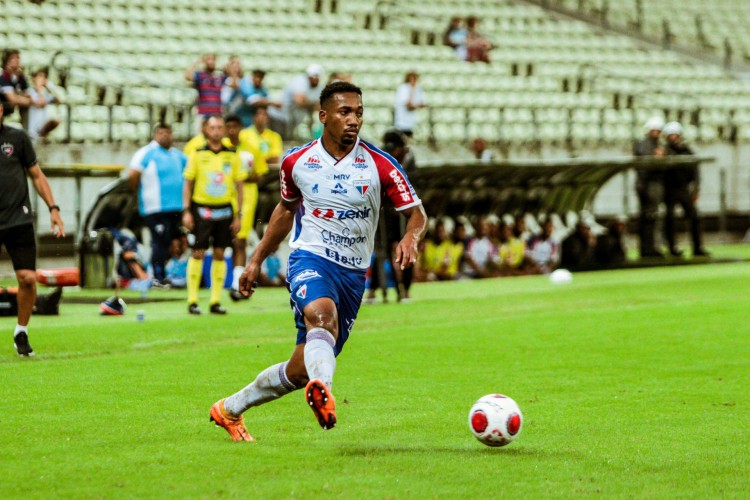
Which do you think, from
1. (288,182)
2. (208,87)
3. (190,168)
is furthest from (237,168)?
(288,182)

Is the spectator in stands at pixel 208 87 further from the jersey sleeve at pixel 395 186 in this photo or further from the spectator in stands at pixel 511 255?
the jersey sleeve at pixel 395 186

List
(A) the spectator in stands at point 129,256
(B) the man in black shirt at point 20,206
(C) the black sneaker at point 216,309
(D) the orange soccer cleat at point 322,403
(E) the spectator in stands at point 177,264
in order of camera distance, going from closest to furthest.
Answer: (D) the orange soccer cleat at point 322,403 → (B) the man in black shirt at point 20,206 → (C) the black sneaker at point 216,309 → (A) the spectator in stands at point 129,256 → (E) the spectator in stands at point 177,264

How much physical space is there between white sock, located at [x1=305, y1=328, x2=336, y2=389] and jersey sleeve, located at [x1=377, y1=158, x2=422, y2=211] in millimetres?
886

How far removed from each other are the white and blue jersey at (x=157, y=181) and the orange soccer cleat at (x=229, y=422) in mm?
10623

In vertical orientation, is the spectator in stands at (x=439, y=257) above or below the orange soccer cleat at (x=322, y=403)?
below

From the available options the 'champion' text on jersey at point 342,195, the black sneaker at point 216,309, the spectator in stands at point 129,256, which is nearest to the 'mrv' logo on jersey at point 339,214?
the 'champion' text on jersey at point 342,195

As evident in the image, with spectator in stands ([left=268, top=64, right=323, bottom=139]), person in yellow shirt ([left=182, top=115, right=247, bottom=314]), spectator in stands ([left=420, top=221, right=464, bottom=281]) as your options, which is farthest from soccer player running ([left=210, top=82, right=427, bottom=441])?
spectator in stands ([left=268, top=64, right=323, bottom=139])

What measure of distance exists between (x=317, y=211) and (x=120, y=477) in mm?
1846

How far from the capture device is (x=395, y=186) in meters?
7.48

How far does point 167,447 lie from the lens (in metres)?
7.29

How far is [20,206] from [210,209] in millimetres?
4287

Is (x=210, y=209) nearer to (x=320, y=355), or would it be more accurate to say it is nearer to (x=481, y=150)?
(x=320, y=355)

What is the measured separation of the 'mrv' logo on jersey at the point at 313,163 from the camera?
24.4 ft

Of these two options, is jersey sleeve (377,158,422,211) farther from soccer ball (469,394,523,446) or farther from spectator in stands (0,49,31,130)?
spectator in stands (0,49,31,130)
